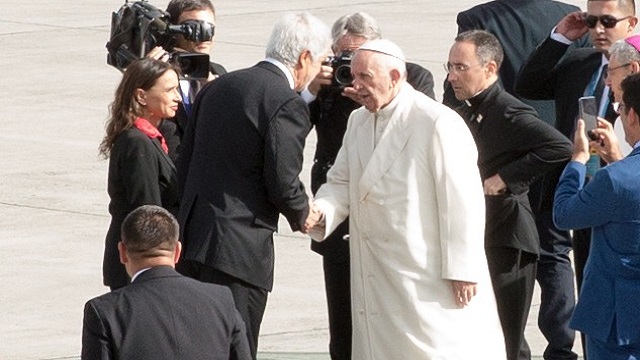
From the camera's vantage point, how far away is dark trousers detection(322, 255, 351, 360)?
830 cm

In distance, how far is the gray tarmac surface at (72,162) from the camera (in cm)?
950

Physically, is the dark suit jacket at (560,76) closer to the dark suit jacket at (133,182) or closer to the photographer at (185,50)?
the photographer at (185,50)

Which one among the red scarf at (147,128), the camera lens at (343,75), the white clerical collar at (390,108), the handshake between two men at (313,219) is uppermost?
the white clerical collar at (390,108)

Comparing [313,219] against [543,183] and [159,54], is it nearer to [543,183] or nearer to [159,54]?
[159,54]

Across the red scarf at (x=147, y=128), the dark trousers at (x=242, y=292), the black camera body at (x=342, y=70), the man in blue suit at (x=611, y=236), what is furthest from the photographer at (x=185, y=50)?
the man in blue suit at (x=611, y=236)

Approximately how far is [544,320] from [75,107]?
743 centimetres

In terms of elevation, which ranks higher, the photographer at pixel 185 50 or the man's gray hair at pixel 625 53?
the man's gray hair at pixel 625 53

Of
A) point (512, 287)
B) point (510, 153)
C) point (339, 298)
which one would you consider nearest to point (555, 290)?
point (512, 287)

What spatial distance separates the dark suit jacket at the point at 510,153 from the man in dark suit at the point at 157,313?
2.52 m

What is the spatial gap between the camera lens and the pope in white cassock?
2.44ft

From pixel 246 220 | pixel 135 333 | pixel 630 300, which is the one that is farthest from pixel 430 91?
pixel 135 333

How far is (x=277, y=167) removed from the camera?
7.29m

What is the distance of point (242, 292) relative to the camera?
750 cm

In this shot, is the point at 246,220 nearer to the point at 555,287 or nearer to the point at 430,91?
the point at 430,91
